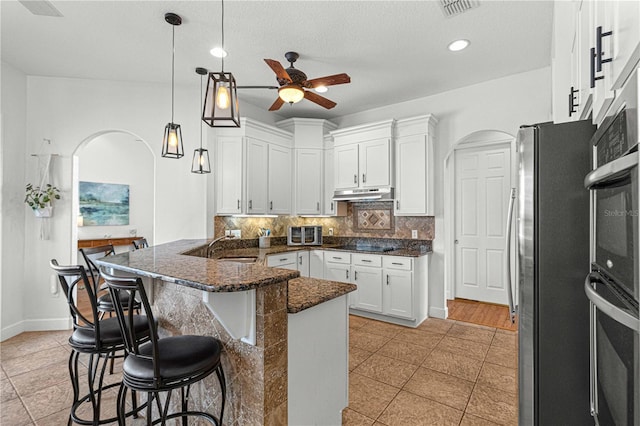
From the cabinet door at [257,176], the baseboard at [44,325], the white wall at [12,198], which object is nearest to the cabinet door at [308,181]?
the cabinet door at [257,176]

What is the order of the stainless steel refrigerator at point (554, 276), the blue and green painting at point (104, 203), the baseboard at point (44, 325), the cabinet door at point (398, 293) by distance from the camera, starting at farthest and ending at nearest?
the blue and green painting at point (104, 203)
the cabinet door at point (398, 293)
the baseboard at point (44, 325)
the stainless steel refrigerator at point (554, 276)

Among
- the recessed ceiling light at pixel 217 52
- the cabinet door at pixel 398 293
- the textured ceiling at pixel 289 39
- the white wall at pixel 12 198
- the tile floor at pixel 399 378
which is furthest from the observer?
the cabinet door at pixel 398 293

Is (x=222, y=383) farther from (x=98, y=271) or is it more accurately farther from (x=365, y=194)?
(x=365, y=194)

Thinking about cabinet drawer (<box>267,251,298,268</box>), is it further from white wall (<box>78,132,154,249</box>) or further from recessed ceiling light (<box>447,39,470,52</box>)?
white wall (<box>78,132,154,249</box>)

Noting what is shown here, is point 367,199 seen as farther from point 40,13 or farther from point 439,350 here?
point 40,13

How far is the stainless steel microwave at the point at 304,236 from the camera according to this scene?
4938 mm

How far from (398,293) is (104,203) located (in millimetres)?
5867

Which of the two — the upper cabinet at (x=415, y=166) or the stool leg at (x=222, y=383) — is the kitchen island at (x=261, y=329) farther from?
the upper cabinet at (x=415, y=166)

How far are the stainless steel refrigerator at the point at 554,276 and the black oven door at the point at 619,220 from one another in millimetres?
207

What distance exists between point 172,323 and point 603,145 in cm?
219

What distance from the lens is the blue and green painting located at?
6057 millimetres

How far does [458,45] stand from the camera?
3.06 metres

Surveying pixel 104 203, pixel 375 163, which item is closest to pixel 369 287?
pixel 375 163

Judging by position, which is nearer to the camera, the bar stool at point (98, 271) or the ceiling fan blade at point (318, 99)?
the bar stool at point (98, 271)
